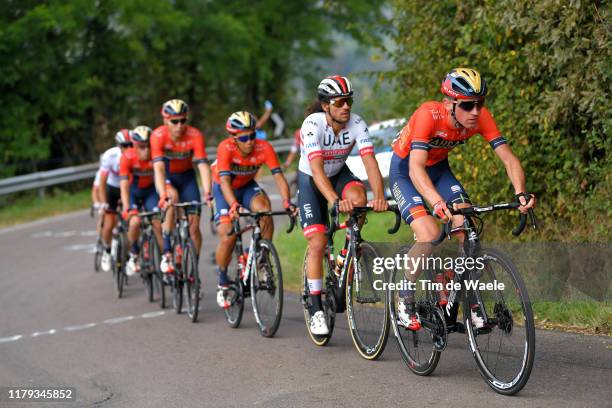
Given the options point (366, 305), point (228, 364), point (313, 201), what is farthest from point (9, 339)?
point (366, 305)

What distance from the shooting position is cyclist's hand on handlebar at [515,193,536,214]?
6.66 meters

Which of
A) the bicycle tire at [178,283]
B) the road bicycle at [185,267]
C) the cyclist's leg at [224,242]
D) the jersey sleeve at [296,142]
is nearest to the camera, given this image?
the cyclist's leg at [224,242]

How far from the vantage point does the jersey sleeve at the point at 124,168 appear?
13.2m

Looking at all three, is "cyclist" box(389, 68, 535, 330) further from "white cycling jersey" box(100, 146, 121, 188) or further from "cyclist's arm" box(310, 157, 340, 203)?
"white cycling jersey" box(100, 146, 121, 188)

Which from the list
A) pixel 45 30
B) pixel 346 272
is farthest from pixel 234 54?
pixel 346 272

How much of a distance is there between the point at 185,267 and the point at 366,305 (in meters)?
3.40

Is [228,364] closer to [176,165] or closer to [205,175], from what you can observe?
[205,175]

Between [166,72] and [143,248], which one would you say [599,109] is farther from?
[166,72]

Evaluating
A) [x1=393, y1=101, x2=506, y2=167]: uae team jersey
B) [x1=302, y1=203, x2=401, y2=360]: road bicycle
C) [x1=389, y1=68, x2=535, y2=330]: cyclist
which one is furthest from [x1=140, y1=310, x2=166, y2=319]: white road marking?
[x1=393, y1=101, x2=506, y2=167]: uae team jersey

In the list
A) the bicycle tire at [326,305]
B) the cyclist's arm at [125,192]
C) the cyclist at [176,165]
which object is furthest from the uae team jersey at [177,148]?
the bicycle tire at [326,305]

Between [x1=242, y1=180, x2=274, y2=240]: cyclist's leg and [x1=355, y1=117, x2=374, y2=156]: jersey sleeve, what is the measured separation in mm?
1709

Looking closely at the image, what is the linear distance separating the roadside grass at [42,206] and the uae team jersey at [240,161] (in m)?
12.6

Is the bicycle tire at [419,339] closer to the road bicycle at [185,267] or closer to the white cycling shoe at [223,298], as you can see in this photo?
the white cycling shoe at [223,298]

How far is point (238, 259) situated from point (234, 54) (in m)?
20.1
